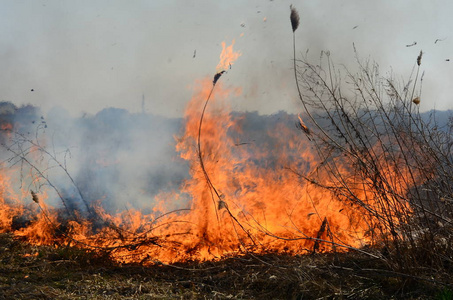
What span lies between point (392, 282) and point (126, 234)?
376cm

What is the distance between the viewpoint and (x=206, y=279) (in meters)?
4.77

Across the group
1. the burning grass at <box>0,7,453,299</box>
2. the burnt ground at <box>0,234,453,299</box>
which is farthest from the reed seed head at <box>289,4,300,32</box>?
the burnt ground at <box>0,234,453,299</box>

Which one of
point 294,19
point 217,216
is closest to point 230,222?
point 217,216

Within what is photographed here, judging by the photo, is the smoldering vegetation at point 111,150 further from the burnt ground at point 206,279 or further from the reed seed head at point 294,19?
the reed seed head at point 294,19

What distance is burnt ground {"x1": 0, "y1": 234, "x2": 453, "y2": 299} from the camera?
3.75m

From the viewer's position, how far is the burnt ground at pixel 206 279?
3748 millimetres

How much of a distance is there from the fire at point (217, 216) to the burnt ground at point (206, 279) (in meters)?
0.36

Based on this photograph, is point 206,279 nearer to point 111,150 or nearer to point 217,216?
point 217,216

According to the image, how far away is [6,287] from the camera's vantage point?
412 centimetres

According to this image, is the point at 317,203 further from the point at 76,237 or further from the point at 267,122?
the point at 76,237

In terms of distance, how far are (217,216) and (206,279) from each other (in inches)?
42.3

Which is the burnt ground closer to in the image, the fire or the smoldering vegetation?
the fire

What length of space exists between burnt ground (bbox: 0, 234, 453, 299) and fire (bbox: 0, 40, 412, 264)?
0.36 m

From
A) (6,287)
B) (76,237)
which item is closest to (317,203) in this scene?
(76,237)
